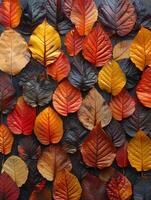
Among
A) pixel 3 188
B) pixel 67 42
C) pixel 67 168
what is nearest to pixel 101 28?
pixel 67 42

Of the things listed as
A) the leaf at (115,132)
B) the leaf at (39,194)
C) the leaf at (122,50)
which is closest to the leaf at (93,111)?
the leaf at (115,132)

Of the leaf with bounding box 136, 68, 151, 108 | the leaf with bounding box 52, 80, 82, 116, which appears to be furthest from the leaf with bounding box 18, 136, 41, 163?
the leaf with bounding box 136, 68, 151, 108

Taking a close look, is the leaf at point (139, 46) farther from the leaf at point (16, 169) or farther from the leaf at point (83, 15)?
the leaf at point (16, 169)

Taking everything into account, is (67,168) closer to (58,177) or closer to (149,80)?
(58,177)

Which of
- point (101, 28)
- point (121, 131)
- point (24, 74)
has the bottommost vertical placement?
point (121, 131)

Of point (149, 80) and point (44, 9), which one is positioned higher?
point (44, 9)

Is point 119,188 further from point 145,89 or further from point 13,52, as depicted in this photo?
point 13,52

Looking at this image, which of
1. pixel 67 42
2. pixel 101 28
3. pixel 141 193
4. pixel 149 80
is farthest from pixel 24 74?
pixel 141 193
